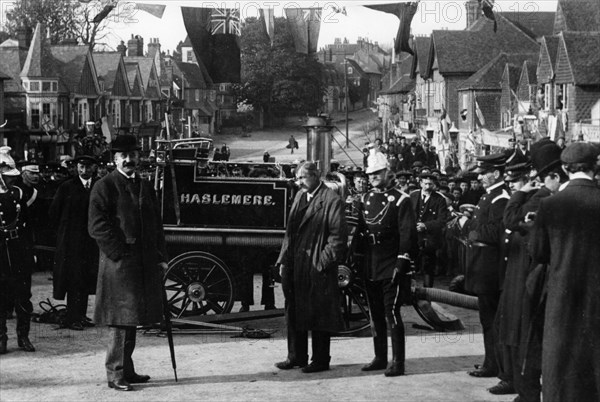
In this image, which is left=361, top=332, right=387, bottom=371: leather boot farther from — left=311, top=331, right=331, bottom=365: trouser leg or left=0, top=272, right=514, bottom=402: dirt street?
left=311, top=331, right=331, bottom=365: trouser leg

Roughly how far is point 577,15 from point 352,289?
40567mm

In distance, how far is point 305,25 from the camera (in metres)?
16.5

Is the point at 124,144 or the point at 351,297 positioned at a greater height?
the point at 124,144

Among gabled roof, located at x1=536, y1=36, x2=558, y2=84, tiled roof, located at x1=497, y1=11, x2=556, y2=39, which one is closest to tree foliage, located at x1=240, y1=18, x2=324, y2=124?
tiled roof, located at x1=497, y1=11, x2=556, y2=39

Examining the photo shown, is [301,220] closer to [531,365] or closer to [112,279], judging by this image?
[112,279]

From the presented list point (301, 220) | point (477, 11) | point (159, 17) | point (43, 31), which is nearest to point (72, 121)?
point (43, 31)

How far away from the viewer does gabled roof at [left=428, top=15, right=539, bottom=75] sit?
55.2 metres

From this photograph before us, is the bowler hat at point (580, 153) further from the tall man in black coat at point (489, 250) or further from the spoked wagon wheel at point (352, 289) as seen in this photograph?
the spoked wagon wheel at point (352, 289)

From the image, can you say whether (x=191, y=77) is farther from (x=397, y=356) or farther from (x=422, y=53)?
(x=397, y=356)

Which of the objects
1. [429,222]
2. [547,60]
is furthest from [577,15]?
[429,222]

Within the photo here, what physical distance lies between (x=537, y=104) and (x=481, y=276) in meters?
34.7

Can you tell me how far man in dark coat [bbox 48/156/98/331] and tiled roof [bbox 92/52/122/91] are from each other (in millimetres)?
56643

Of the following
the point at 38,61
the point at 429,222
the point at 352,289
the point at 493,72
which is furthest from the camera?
the point at 38,61

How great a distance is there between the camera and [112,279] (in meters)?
8.31
